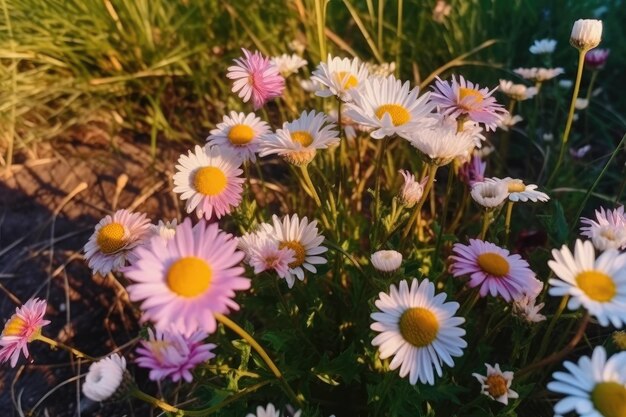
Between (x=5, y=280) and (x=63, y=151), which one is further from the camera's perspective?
(x=63, y=151)

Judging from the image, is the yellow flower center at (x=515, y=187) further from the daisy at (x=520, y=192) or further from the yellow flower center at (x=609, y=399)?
the yellow flower center at (x=609, y=399)

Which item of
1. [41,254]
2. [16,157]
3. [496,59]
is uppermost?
[496,59]

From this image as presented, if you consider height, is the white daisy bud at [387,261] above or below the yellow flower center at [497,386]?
above

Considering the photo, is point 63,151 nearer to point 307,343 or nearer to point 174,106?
point 174,106

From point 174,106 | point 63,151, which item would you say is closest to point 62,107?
point 63,151

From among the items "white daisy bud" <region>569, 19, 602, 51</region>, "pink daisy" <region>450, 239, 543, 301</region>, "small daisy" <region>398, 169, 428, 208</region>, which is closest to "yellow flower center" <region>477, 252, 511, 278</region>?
"pink daisy" <region>450, 239, 543, 301</region>

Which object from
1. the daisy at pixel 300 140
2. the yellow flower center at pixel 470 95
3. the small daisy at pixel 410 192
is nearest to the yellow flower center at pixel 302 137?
the daisy at pixel 300 140
